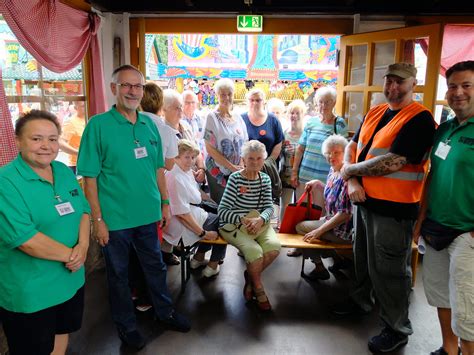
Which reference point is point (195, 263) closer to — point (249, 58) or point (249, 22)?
point (249, 22)

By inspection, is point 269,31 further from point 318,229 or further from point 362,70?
point 318,229

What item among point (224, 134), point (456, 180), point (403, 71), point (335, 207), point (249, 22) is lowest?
point (335, 207)

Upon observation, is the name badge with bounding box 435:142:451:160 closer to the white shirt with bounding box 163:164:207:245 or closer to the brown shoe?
the brown shoe

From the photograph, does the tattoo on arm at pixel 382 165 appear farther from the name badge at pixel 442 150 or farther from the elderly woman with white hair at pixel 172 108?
the elderly woman with white hair at pixel 172 108

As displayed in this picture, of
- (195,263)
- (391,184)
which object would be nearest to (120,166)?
(391,184)

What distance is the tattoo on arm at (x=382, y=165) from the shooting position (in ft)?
6.77

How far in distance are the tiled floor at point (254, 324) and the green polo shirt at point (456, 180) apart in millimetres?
1009

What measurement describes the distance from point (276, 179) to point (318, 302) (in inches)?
46.1

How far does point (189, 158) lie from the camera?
9.74 ft

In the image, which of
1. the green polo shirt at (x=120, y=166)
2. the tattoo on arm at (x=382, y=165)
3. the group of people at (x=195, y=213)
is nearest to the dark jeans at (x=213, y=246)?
the group of people at (x=195, y=213)

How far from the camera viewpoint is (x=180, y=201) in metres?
2.88

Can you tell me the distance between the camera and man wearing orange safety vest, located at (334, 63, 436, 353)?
81.3 inches

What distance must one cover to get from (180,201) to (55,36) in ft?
5.07

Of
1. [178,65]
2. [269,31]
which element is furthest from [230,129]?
[178,65]
